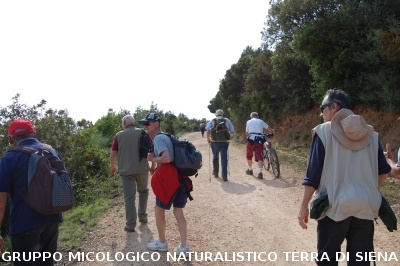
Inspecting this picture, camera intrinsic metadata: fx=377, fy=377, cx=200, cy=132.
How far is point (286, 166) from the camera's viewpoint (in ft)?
41.6

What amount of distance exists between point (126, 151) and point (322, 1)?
438 inches

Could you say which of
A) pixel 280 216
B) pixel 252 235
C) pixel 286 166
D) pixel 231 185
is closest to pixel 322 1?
pixel 286 166

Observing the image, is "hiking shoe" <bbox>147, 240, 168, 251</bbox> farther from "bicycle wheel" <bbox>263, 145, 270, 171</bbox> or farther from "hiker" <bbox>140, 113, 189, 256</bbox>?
"bicycle wheel" <bbox>263, 145, 270, 171</bbox>

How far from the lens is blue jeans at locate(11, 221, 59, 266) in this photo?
3975mm

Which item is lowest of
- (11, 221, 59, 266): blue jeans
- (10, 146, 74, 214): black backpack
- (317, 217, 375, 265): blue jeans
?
(11, 221, 59, 266): blue jeans

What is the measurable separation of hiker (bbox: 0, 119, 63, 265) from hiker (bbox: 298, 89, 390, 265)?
277cm

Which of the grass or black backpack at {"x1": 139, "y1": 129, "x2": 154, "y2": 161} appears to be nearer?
black backpack at {"x1": 139, "y1": 129, "x2": 154, "y2": 161}

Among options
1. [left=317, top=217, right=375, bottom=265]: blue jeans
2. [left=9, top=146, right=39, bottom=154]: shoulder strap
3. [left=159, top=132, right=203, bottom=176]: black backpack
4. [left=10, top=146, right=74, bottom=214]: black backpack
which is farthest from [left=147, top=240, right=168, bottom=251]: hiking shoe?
[left=317, top=217, right=375, bottom=265]: blue jeans

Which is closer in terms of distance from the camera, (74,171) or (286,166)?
(286,166)

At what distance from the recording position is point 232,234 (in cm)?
631

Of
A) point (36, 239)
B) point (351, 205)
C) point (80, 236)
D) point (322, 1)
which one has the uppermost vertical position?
point (322, 1)

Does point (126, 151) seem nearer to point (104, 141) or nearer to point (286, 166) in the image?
point (286, 166)

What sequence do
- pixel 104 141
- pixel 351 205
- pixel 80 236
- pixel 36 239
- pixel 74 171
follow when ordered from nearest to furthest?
1. pixel 351 205
2. pixel 36 239
3. pixel 80 236
4. pixel 74 171
5. pixel 104 141

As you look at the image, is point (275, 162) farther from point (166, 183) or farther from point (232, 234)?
point (166, 183)
